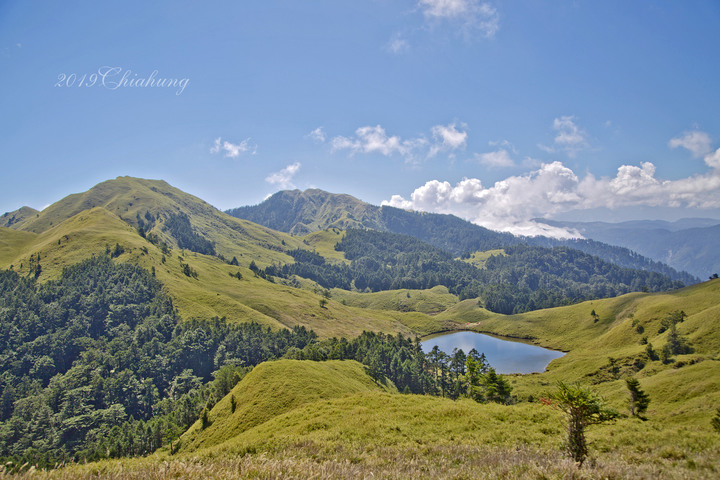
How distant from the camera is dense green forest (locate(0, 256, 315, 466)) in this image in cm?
9688

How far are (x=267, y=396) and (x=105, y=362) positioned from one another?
5080 inches

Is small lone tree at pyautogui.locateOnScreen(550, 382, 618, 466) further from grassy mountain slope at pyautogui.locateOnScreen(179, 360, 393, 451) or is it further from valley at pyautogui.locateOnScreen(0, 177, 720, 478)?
grassy mountain slope at pyautogui.locateOnScreen(179, 360, 393, 451)

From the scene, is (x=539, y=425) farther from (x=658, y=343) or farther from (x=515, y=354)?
(x=515, y=354)

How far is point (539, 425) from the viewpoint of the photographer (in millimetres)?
28906

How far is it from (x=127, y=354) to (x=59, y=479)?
176 meters

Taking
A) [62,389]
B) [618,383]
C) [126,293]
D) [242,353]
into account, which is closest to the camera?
[618,383]

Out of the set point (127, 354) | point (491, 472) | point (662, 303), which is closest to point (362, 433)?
point (491, 472)

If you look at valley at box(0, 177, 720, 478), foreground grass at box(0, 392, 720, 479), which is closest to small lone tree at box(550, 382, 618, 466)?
foreground grass at box(0, 392, 720, 479)

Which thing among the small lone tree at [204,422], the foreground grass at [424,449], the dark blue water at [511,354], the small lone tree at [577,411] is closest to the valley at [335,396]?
the foreground grass at [424,449]

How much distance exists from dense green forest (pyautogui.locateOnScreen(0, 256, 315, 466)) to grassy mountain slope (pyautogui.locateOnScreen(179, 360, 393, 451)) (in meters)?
14.6

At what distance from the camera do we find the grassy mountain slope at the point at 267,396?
5309cm

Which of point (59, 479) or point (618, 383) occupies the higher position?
point (59, 479)

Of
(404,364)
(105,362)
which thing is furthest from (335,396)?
(105,362)

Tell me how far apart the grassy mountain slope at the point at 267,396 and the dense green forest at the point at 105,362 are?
48.0ft
